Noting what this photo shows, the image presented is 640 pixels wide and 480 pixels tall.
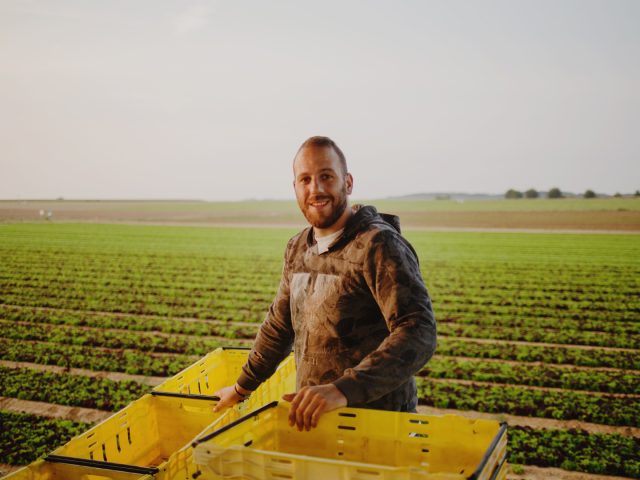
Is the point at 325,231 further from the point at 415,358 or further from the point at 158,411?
the point at 158,411

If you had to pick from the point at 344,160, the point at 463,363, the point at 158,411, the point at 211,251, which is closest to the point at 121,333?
the point at 463,363

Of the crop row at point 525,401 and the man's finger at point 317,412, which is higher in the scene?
the man's finger at point 317,412

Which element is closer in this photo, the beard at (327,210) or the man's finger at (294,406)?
the man's finger at (294,406)

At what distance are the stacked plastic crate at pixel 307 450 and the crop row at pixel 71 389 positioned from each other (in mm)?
3866

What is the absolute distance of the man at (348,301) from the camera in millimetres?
1802

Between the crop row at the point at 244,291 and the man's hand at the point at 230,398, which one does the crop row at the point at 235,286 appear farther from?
the man's hand at the point at 230,398

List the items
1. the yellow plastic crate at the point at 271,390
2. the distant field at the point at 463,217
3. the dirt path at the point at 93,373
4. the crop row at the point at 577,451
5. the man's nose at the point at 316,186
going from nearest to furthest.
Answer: the man's nose at the point at 316,186
the yellow plastic crate at the point at 271,390
the crop row at the point at 577,451
the dirt path at the point at 93,373
the distant field at the point at 463,217

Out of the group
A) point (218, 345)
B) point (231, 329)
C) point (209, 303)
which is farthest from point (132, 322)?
point (218, 345)

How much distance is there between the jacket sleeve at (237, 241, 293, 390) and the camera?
2.64m

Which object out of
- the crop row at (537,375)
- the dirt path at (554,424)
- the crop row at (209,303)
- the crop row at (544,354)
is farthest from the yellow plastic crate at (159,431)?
the crop row at (209,303)

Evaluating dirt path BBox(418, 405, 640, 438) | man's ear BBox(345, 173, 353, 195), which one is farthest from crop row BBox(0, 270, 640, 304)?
man's ear BBox(345, 173, 353, 195)

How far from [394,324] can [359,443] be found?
486mm

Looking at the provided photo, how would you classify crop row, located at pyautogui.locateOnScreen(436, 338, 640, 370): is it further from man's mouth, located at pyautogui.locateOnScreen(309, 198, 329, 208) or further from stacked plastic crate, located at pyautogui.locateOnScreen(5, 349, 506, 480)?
man's mouth, located at pyautogui.locateOnScreen(309, 198, 329, 208)

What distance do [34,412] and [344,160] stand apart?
5688mm
